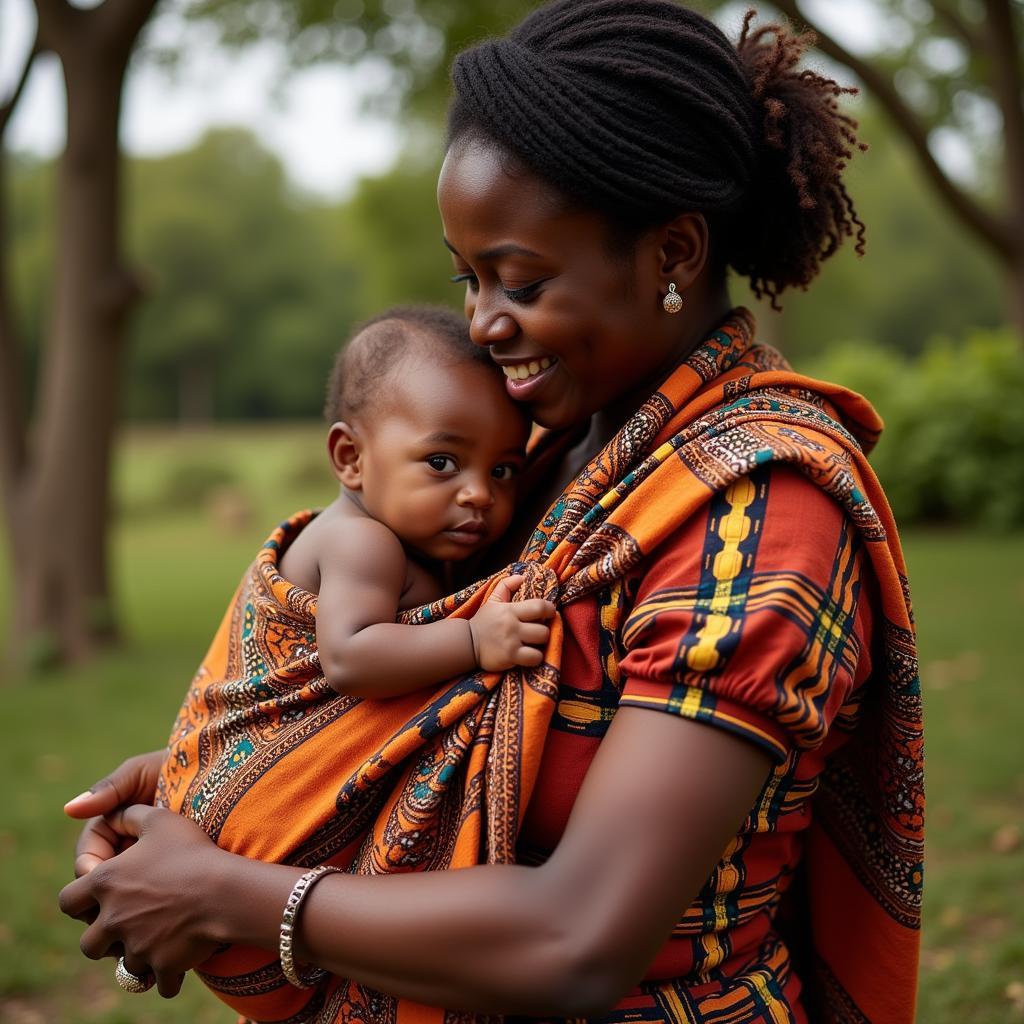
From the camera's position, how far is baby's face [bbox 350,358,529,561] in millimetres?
2051

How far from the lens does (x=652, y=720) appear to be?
55.4 inches

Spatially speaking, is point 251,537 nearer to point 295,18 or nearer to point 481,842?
point 295,18

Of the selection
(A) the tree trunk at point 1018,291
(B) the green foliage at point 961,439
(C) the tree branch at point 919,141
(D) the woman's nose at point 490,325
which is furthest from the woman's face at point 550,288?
(B) the green foliage at point 961,439

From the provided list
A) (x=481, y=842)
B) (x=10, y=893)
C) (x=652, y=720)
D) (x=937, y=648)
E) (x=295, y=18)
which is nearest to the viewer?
(x=652, y=720)

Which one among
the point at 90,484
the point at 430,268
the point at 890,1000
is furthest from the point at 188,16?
the point at 430,268

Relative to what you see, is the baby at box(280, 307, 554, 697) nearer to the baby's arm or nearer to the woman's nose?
the baby's arm

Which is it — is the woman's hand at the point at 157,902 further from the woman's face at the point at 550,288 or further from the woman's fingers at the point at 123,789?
the woman's face at the point at 550,288

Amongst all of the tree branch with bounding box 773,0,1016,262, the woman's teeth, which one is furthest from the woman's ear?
the tree branch with bounding box 773,0,1016,262

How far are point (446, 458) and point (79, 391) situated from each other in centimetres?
694

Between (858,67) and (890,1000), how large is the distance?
731 centimetres

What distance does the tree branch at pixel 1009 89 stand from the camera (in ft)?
33.9

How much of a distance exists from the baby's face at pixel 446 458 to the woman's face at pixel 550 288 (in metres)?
0.19

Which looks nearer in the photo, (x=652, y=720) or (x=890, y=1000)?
(x=652, y=720)

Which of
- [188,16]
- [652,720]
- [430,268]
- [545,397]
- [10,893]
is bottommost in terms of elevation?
[10,893]
